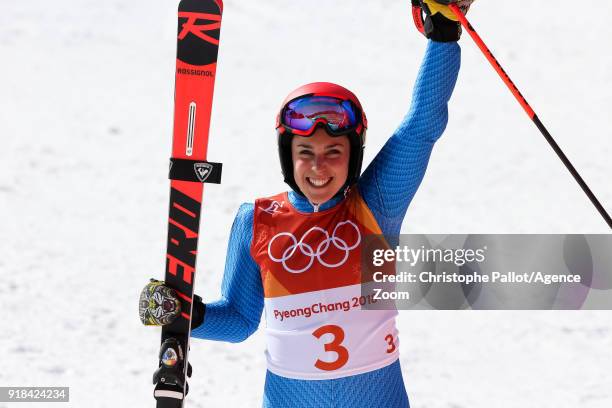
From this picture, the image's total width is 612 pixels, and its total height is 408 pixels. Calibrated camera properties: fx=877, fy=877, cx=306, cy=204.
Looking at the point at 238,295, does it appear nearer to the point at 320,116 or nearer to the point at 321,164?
the point at 321,164

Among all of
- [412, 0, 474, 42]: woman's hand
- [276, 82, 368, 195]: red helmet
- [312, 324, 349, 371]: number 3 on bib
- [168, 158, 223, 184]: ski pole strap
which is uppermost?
[412, 0, 474, 42]: woman's hand

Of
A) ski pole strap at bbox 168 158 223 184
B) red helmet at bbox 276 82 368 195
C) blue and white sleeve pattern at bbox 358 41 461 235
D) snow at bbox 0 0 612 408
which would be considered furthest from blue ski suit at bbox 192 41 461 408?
snow at bbox 0 0 612 408

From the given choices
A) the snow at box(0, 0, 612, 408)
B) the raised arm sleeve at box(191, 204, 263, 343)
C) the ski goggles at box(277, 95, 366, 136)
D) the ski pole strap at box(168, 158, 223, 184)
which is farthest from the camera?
the snow at box(0, 0, 612, 408)

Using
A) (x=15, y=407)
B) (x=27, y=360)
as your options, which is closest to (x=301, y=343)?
(x=15, y=407)

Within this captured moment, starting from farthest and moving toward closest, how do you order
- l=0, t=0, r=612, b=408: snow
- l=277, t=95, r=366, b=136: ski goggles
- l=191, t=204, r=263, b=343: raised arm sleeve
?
l=0, t=0, r=612, b=408: snow → l=191, t=204, r=263, b=343: raised arm sleeve → l=277, t=95, r=366, b=136: ski goggles

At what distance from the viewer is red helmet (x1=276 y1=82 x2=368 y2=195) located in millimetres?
3018

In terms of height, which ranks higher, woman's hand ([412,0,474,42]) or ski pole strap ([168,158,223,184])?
woman's hand ([412,0,474,42])

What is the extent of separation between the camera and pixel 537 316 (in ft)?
23.2

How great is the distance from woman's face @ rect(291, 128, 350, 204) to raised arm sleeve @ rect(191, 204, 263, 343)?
0.30 meters

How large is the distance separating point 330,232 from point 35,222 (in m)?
6.38

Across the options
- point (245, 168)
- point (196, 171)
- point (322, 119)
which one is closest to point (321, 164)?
point (322, 119)

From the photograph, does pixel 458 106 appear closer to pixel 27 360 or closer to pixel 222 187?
pixel 222 187

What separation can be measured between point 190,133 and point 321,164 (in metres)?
0.67

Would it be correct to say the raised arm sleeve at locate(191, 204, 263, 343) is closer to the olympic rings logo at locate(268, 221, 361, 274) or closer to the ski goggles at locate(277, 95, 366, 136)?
the olympic rings logo at locate(268, 221, 361, 274)
